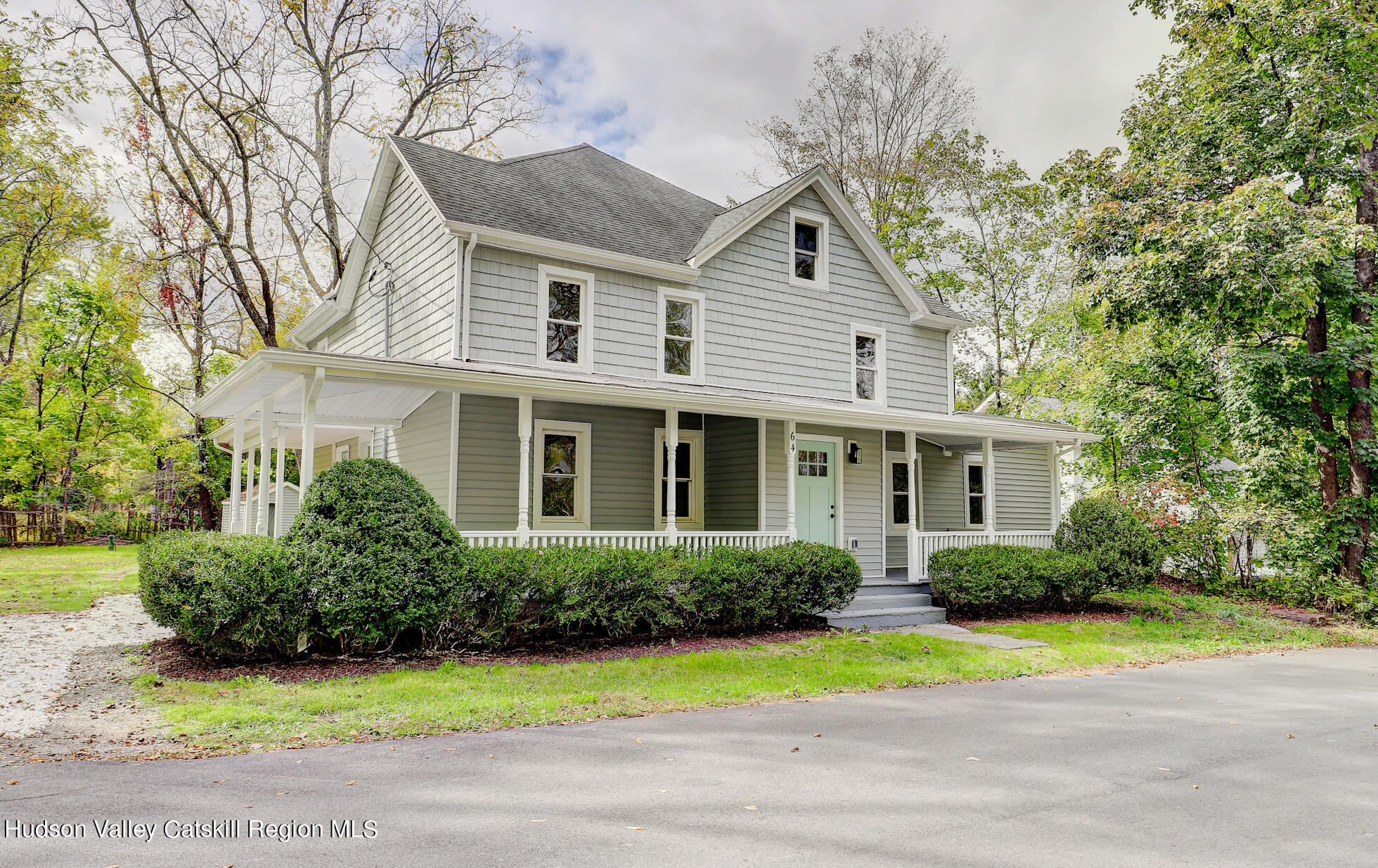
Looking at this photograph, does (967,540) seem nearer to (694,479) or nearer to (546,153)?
(694,479)

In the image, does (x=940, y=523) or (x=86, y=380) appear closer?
(x=940, y=523)

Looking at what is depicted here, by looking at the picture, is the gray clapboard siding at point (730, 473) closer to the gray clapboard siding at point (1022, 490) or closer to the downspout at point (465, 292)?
the downspout at point (465, 292)

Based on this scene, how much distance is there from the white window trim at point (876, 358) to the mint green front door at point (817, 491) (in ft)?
5.17

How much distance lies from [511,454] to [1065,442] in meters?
11.2

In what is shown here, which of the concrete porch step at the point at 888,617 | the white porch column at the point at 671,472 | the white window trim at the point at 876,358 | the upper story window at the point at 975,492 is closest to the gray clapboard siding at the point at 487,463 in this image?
the white porch column at the point at 671,472

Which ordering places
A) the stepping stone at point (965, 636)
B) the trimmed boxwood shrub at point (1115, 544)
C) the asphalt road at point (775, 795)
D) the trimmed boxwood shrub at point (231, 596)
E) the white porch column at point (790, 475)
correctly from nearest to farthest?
the asphalt road at point (775, 795) < the trimmed boxwood shrub at point (231, 596) < the stepping stone at point (965, 636) < the white porch column at point (790, 475) < the trimmed boxwood shrub at point (1115, 544)

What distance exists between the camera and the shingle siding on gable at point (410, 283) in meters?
12.0

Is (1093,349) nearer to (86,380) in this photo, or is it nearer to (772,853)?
(772,853)

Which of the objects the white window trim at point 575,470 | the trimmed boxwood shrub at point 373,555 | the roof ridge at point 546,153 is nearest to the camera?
the trimmed boxwood shrub at point 373,555

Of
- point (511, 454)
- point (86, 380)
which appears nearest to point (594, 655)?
point (511, 454)

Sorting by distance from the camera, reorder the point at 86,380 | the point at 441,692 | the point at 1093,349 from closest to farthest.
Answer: the point at 441,692, the point at 1093,349, the point at 86,380

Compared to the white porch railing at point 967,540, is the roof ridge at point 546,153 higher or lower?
higher

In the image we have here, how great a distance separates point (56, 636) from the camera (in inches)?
381

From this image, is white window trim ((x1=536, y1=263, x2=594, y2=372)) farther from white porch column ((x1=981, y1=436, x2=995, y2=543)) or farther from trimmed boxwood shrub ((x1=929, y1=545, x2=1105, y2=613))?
white porch column ((x1=981, y1=436, x2=995, y2=543))
